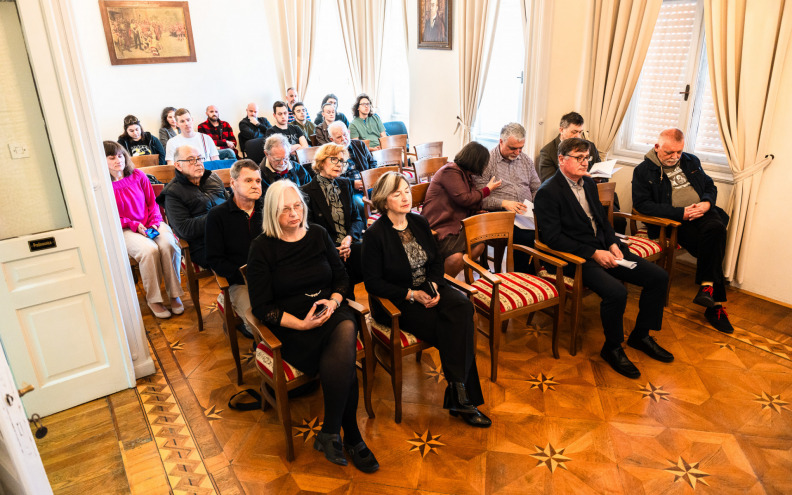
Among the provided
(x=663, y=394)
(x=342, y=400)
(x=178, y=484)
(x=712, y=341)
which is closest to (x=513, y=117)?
(x=712, y=341)

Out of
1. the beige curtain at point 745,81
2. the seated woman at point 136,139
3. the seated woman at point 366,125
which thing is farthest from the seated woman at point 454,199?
the seated woman at point 136,139

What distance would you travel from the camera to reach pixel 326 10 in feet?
28.4

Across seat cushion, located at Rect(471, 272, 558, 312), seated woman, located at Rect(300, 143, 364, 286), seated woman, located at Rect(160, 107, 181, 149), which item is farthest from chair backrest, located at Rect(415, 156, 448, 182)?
seated woman, located at Rect(160, 107, 181, 149)

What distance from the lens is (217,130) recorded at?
737 centimetres

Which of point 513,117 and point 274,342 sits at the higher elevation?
point 513,117

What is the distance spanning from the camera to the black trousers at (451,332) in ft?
9.15

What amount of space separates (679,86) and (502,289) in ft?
10.2

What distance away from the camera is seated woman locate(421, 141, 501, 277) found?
376cm

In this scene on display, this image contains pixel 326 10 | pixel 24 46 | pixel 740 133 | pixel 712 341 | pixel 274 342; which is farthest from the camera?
pixel 326 10

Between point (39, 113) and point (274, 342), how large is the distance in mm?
1805

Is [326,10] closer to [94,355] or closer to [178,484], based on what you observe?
[94,355]

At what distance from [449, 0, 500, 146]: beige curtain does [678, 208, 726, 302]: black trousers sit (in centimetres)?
330

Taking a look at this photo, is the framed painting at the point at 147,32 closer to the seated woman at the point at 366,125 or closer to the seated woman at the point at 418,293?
the seated woman at the point at 366,125

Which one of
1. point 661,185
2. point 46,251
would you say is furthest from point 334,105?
point 46,251
